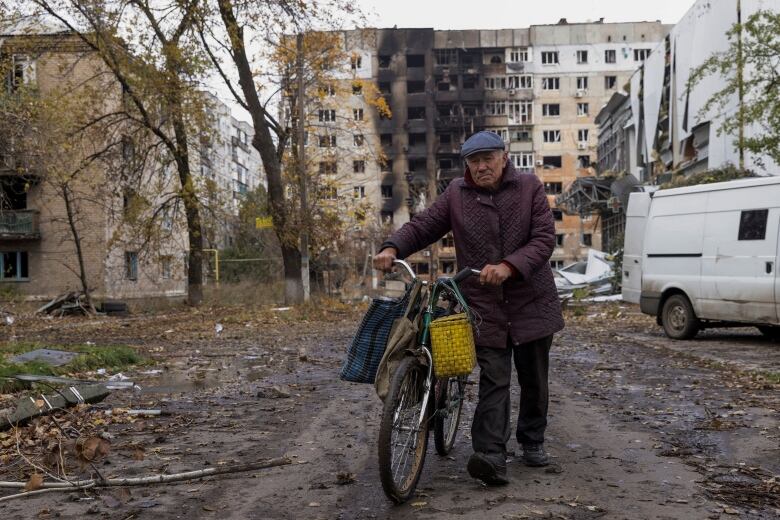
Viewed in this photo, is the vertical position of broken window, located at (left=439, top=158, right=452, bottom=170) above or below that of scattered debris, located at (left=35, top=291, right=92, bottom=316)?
above

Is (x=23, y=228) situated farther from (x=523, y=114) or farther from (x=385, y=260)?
(x=523, y=114)

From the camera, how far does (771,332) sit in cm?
1474

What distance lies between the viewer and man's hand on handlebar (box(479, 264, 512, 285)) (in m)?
4.54

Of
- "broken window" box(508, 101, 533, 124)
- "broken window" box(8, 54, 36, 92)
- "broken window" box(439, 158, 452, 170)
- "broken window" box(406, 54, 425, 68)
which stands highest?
"broken window" box(406, 54, 425, 68)

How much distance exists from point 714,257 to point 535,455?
9.63m

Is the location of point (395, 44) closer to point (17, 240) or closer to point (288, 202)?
point (17, 240)

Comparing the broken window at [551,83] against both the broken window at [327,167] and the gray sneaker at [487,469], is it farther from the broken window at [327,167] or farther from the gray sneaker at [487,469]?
the gray sneaker at [487,469]

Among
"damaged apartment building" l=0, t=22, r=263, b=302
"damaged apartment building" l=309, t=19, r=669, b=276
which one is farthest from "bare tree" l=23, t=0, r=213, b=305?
"damaged apartment building" l=309, t=19, r=669, b=276

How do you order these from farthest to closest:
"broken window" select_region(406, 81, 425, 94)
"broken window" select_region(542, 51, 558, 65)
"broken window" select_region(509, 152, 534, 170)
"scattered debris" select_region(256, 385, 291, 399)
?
"broken window" select_region(406, 81, 425, 94), "broken window" select_region(542, 51, 558, 65), "broken window" select_region(509, 152, 534, 170), "scattered debris" select_region(256, 385, 291, 399)

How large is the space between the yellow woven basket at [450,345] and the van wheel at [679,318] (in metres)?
10.7

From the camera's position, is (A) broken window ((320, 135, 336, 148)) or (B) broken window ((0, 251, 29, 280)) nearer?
(A) broken window ((320, 135, 336, 148))

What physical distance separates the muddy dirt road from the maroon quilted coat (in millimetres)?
888

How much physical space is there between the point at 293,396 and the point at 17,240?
3656 cm

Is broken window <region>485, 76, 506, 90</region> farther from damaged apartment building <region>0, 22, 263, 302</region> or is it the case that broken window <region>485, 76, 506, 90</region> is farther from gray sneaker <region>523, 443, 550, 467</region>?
gray sneaker <region>523, 443, 550, 467</region>
